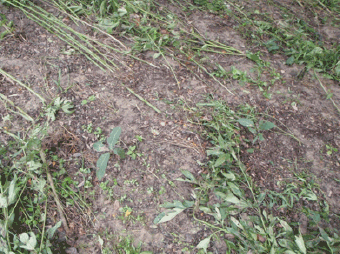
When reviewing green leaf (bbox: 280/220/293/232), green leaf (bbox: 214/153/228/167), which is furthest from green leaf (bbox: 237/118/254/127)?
green leaf (bbox: 280/220/293/232)

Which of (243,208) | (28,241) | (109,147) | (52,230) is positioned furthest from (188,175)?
(28,241)

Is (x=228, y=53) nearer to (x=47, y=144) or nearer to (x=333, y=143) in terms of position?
(x=333, y=143)

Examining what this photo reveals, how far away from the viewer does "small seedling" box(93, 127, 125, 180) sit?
5.97 feet

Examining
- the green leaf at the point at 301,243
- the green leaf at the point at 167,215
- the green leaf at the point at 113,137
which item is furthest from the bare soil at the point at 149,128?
the green leaf at the point at 301,243

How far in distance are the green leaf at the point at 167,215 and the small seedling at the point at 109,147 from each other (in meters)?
0.47

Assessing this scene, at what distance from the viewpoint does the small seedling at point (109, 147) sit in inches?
71.7

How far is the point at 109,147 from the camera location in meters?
1.90

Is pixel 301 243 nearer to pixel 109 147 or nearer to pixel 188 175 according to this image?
pixel 188 175

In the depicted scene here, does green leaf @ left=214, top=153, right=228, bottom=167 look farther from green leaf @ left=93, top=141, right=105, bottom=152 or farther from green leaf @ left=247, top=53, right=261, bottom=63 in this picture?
green leaf @ left=247, top=53, right=261, bottom=63

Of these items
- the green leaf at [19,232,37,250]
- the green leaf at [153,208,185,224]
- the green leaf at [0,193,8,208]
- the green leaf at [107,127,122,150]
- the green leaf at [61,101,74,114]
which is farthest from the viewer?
the green leaf at [61,101,74,114]

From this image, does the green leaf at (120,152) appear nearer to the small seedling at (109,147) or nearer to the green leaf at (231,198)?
the small seedling at (109,147)

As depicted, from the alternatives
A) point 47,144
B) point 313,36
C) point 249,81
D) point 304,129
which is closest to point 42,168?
point 47,144

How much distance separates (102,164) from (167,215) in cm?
56

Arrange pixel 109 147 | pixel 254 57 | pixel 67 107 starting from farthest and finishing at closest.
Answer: pixel 254 57 < pixel 67 107 < pixel 109 147
